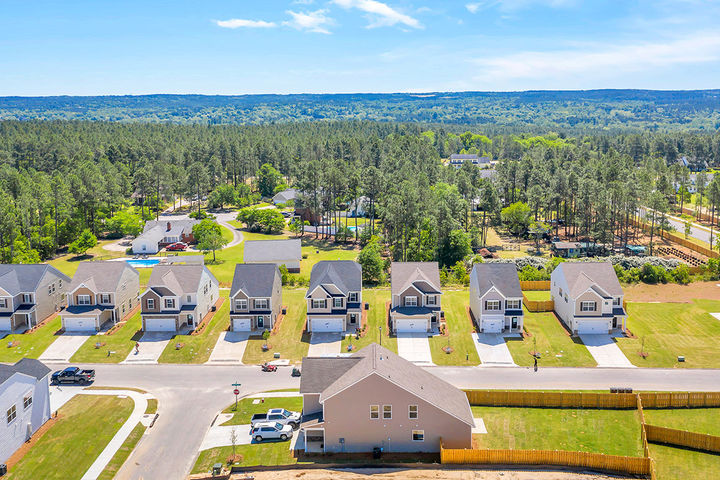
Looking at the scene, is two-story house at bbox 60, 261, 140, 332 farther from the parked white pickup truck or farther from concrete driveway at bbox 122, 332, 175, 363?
the parked white pickup truck

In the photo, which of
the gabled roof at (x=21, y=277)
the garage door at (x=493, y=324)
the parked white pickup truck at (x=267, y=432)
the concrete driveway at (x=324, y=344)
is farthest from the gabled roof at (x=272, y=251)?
the parked white pickup truck at (x=267, y=432)

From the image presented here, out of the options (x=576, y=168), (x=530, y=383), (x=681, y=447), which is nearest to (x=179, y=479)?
(x=530, y=383)

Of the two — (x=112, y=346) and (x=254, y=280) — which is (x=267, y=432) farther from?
(x=112, y=346)

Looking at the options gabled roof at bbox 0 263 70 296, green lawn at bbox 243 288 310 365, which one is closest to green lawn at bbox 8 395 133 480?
green lawn at bbox 243 288 310 365

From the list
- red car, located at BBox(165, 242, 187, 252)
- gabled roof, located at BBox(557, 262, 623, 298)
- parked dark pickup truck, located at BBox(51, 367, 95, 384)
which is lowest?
parked dark pickup truck, located at BBox(51, 367, 95, 384)

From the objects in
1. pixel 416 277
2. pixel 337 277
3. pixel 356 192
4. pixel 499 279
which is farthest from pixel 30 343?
pixel 356 192

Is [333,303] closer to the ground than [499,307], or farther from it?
farther from it
